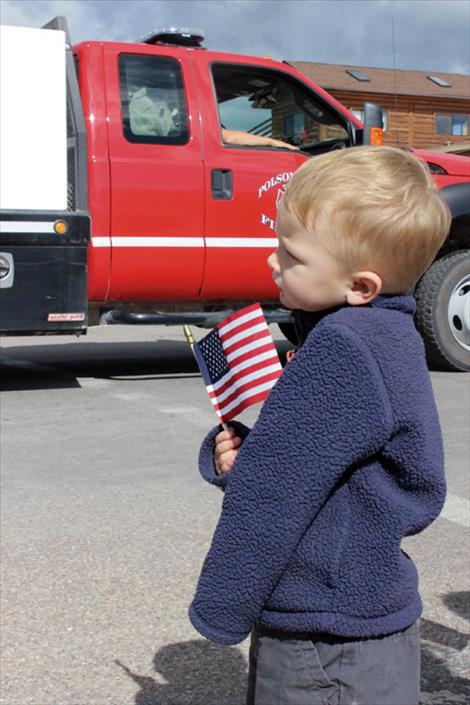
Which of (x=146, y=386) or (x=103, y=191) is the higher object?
(x=103, y=191)

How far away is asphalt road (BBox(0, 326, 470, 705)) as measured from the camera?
10.0ft

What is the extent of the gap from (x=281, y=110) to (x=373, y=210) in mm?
7615

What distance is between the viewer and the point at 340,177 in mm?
1653

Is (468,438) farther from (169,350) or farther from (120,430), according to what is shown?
(169,350)

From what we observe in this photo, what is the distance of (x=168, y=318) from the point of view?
8375 millimetres

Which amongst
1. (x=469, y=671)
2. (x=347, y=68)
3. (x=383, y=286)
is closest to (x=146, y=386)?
(x=469, y=671)

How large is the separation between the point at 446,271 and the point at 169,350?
136 inches

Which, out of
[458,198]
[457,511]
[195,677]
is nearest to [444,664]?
[195,677]

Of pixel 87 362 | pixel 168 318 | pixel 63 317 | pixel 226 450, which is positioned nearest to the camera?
pixel 226 450

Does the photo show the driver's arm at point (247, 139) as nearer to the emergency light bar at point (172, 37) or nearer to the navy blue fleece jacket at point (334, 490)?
the emergency light bar at point (172, 37)

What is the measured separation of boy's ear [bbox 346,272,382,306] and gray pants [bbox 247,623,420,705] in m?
0.50

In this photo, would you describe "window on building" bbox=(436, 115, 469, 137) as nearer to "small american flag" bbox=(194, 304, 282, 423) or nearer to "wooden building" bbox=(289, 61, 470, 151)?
"wooden building" bbox=(289, 61, 470, 151)

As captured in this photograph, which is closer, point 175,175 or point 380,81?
point 175,175

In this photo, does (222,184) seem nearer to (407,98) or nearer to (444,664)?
(444,664)
